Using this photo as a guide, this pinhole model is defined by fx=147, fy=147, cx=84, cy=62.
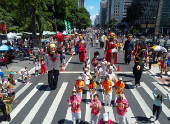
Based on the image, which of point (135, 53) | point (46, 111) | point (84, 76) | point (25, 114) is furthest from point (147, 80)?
point (25, 114)

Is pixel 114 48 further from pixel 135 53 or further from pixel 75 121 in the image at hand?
pixel 75 121

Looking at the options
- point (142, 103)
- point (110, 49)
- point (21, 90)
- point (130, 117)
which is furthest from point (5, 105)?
point (110, 49)

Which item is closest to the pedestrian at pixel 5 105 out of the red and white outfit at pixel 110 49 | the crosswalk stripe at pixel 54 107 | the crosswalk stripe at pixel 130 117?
the crosswalk stripe at pixel 54 107

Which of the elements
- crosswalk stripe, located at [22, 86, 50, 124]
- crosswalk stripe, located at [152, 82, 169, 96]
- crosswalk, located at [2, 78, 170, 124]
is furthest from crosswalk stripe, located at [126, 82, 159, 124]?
crosswalk stripe, located at [22, 86, 50, 124]

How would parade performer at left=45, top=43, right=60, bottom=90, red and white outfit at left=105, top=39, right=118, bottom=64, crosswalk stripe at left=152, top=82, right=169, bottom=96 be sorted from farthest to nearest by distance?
red and white outfit at left=105, top=39, right=118, bottom=64 → crosswalk stripe at left=152, top=82, right=169, bottom=96 → parade performer at left=45, top=43, right=60, bottom=90

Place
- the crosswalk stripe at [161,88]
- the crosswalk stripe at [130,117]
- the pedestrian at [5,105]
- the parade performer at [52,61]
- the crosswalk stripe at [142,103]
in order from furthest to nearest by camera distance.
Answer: the crosswalk stripe at [161,88]
the parade performer at [52,61]
the crosswalk stripe at [142,103]
the crosswalk stripe at [130,117]
the pedestrian at [5,105]

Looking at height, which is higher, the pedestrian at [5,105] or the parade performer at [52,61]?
the parade performer at [52,61]

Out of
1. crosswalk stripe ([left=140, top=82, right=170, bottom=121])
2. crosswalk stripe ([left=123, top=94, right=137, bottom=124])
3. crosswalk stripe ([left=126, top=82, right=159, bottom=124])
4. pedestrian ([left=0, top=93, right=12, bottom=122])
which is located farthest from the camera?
crosswalk stripe ([left=140, top=82, right=170, bottom=121])

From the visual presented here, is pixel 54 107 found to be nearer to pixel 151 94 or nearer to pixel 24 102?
pixel 24 102

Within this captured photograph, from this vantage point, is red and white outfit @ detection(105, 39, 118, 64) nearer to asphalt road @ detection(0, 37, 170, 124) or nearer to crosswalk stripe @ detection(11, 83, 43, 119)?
asphalt road @ detection(0, 37, 170, 124)

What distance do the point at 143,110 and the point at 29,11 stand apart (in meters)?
15.1

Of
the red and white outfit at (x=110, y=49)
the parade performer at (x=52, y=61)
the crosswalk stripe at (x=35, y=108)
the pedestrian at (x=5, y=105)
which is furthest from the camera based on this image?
the red and white outfit at (x=110, y=49)

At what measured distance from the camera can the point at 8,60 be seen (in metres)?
15.0

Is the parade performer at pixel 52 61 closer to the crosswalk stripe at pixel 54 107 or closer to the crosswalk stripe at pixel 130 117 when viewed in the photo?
the crosswalk stripe at pixel 54 107
